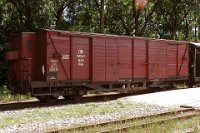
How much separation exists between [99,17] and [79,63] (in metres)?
21.7

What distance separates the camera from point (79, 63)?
1786 centimetres

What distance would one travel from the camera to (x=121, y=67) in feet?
65.7

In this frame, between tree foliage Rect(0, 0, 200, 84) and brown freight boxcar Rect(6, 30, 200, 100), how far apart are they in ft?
23.9

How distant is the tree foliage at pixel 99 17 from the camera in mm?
26062

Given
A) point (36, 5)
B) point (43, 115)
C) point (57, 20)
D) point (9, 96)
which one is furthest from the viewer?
point (57, 20)

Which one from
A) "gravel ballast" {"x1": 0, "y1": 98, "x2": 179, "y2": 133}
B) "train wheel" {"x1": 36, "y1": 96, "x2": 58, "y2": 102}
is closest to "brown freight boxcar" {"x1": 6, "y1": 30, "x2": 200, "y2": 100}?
"train wheel" {"x1": 36, "y1": 96, "x2": 58, "y2": 102}

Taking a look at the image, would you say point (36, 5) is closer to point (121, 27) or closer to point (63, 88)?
point (63, 88)

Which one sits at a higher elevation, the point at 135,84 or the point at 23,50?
the point at 23,50

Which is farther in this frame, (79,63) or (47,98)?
(79,63)

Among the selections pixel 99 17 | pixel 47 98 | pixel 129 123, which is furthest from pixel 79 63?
pixel 99 17

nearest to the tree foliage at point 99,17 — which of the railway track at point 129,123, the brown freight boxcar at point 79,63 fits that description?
the brown freight boxcar at point 79,63

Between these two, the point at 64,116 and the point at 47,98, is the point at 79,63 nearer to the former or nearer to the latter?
the point at 47,98

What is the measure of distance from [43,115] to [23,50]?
14.0 feet

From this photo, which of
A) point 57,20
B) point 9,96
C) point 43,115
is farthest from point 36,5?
point 43,115
